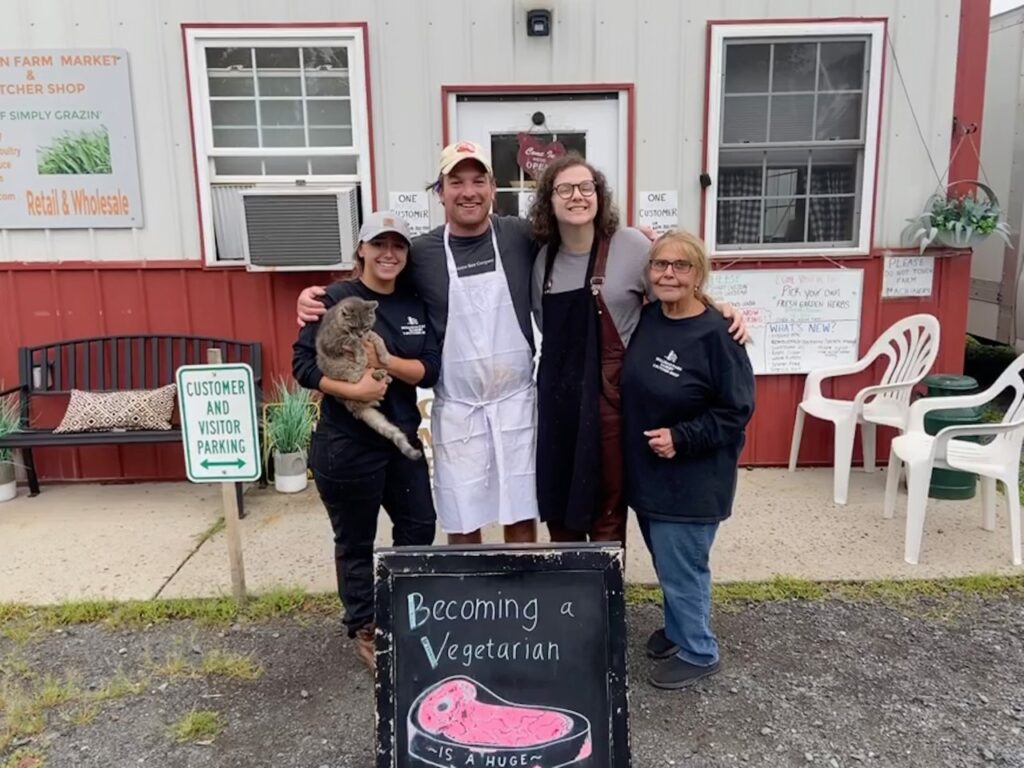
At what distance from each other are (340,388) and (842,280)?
383cm

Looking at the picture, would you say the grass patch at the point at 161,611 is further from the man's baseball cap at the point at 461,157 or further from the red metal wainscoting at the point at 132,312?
the man's baseball cap at the point at 461,157

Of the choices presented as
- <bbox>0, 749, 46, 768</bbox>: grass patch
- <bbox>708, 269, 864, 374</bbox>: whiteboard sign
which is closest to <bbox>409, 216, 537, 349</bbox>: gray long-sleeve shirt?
<bbox>0, 749, 46, 768</bbox>: grass patch

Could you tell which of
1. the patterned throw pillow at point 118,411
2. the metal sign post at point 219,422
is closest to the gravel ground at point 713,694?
the metal sign post at point 219,422

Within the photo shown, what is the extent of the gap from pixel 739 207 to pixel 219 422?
3579mm

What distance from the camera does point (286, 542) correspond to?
4250 mm

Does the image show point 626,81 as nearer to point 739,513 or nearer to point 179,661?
point 739,513

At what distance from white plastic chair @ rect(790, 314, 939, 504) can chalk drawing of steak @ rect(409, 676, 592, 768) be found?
309 centimetres

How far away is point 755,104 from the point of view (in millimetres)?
5043

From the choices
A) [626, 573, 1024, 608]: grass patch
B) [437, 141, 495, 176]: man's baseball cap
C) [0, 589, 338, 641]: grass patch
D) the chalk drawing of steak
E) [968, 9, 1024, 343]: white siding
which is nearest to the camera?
the chalk drawing of steak

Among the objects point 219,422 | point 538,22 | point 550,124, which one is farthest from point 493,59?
point 219,422

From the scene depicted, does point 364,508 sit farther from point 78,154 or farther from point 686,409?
point 78,154

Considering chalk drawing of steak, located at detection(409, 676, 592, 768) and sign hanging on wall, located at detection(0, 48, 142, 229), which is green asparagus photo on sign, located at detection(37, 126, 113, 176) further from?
chalk drawing of steak, located at detection(409, 676, 592, 768)

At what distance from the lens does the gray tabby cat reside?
2.57 metres

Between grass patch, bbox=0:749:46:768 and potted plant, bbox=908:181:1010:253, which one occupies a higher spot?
potted plant, bbox=908:181:1010:253
